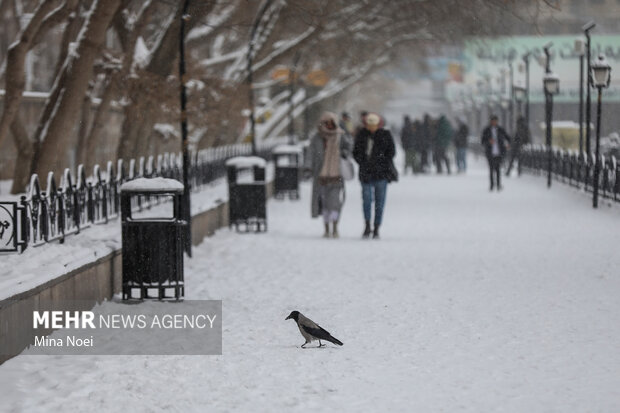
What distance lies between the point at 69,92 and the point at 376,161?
4.42 meters

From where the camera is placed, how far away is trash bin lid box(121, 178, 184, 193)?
40.2 feet

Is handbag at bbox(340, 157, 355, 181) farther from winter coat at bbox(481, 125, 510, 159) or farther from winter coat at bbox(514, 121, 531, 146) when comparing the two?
winter coat at bbox(514, 121, 531, 146)

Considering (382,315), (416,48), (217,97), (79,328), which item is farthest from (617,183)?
(416,48)

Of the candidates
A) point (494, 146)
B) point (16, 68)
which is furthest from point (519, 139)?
point (16, 68)

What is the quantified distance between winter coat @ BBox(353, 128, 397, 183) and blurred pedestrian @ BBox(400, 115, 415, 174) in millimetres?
20765

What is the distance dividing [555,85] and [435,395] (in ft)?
89.4

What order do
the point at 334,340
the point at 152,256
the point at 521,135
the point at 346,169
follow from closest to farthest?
1. the point at 334,340
2. the point at 152,256
3. the point at 346,169
4. the point at 521,135

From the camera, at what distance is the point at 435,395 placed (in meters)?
7.90

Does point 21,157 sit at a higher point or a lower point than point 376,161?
higher

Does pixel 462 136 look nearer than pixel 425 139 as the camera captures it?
Yes

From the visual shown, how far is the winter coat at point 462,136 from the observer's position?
133 ft

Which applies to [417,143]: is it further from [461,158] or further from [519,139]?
[519,139]

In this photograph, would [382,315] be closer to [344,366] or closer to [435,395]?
[344,366]

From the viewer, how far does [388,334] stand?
1030 cm
